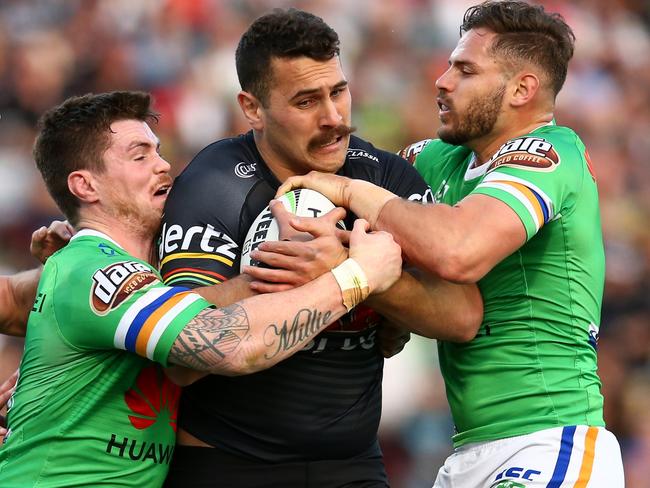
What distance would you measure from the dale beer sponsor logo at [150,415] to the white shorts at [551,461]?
1.45m

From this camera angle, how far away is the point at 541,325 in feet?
17.3

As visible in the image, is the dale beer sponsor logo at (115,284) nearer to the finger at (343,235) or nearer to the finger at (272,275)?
the finger at (272,275)

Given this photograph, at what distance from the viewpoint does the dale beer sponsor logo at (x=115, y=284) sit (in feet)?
14.7

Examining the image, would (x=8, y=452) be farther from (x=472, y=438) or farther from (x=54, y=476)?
(x=472, y=438)

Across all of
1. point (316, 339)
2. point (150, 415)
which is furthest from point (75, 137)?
point (316, 339)

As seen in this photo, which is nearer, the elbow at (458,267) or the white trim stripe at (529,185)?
the elbow at (458,267)

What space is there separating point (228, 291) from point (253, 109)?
1086 millimetres

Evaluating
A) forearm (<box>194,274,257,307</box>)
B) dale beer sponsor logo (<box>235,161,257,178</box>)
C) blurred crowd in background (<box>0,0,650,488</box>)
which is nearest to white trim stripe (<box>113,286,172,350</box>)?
forearm (<box>194,274,257,307</box>)

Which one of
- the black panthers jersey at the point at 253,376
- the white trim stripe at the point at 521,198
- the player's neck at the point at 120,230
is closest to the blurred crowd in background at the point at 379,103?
the player's neck at the point at 120,230

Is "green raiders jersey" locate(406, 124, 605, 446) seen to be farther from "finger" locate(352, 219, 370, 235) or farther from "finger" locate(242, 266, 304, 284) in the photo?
"finger" locate(242, 266, 304, 284)

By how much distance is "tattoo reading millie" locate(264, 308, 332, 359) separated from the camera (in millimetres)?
4488

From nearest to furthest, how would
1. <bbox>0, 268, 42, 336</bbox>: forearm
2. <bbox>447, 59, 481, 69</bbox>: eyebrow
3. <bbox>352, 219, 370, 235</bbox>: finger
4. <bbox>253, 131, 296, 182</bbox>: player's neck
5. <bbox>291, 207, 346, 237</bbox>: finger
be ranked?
1. <bbox>291, 207, 346, 237</bbox>: finger
2. <bbox>352, 219, 370, 235</bbox>: finger
3. <bbox>253, 131, 296, 182</bbox>: player's neck
4. <bbox>0, 268, 42, 336</bbox>: forearm
5. <bbox>447, 59, 481, 69</bbox>: eyebrow

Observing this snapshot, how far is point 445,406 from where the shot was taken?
9.30 metres

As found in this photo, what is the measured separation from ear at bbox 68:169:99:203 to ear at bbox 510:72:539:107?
210 cm
